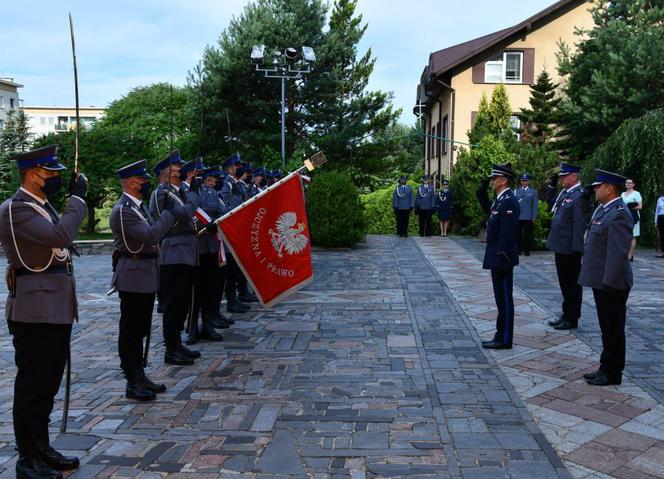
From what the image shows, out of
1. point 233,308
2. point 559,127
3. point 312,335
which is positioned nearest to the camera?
point 312,335

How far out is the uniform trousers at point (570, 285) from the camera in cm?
794

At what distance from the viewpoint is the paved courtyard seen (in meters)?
4.13

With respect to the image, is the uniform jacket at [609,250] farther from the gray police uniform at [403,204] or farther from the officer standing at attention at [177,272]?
the gray police uniform at [403,204]

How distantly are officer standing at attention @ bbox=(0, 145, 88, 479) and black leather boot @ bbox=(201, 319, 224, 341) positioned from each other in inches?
134

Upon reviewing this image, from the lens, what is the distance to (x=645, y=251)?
17266 millimetres

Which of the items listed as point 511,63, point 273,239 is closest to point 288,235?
point 273,239

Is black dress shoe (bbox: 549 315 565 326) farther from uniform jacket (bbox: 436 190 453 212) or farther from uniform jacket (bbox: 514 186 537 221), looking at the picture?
uniform jacket (bbox: 436 190 453 212)

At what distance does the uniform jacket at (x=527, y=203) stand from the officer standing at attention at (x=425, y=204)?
6.31m

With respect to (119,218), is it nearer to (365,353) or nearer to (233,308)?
(365,353)

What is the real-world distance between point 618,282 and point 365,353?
2576 mm

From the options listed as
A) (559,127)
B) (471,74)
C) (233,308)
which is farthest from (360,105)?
(233,308)

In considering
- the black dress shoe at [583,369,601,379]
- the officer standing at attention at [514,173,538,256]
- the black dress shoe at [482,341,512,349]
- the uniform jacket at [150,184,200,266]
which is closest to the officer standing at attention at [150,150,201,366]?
the uniform jacket at [150,184,200,266]

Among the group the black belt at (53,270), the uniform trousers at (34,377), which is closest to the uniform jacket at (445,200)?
the black belt at (53,270)

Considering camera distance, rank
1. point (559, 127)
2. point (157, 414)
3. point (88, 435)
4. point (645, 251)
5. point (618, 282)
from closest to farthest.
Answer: point (88, 435), point (157, 414), point (618, 282), point (645, 251), point (559, 127)
